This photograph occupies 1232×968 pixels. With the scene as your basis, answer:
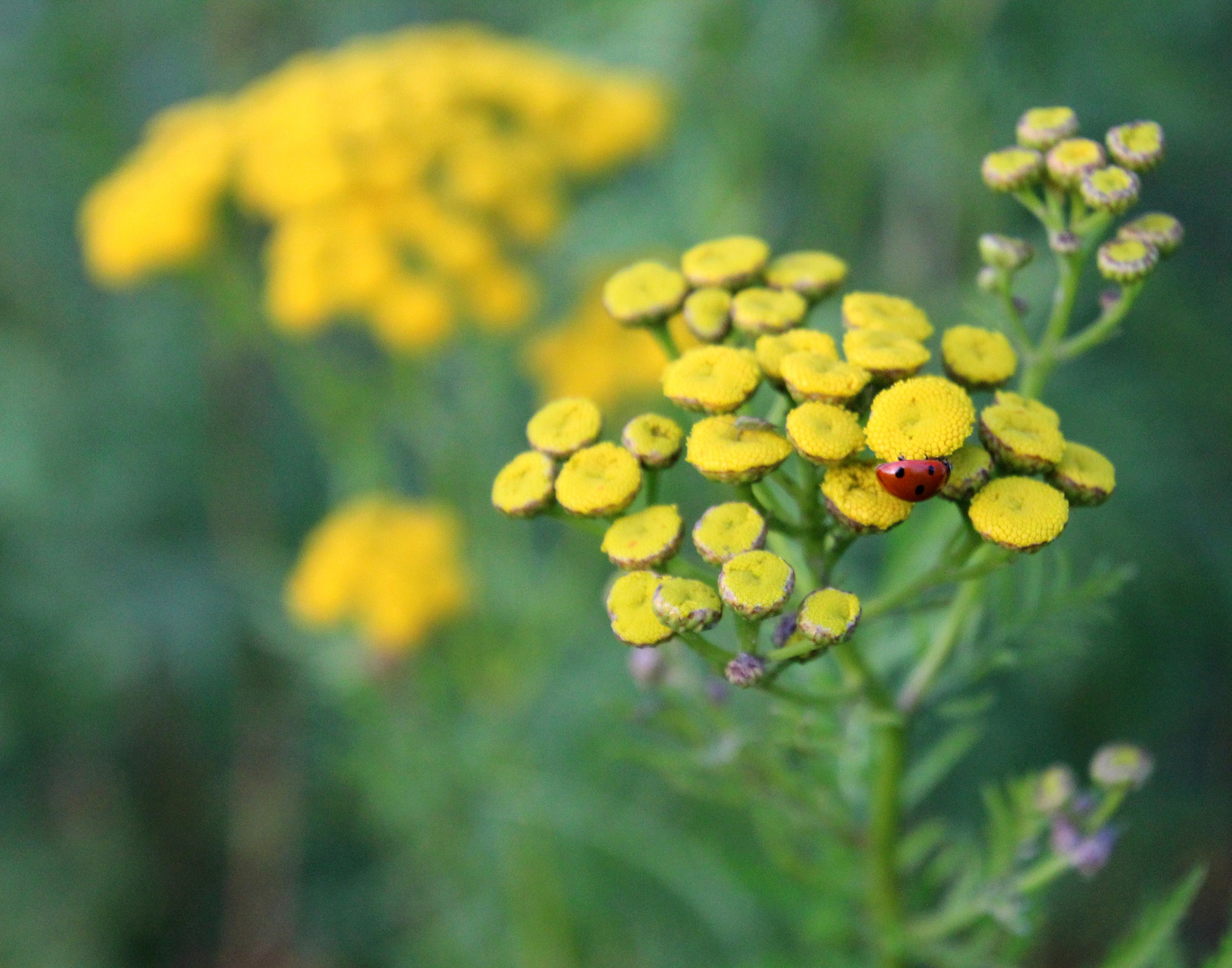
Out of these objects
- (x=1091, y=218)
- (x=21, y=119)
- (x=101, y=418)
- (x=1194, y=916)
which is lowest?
(x=1194, y=916)

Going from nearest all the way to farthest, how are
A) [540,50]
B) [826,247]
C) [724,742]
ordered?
[724,742], [826,247], [540,50]

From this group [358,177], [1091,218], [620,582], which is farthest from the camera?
[358,177]

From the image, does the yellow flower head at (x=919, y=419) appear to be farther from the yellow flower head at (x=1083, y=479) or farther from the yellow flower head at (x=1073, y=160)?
the yellow flower head at (x=1073, y=160)

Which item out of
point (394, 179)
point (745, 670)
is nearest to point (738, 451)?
point (745, 670)

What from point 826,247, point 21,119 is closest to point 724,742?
point 826,247

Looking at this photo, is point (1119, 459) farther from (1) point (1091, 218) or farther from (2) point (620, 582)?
(2) point (620, 582)

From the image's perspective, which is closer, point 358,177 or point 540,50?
point 358,177

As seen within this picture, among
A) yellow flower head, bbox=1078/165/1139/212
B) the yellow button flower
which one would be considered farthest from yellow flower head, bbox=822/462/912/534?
yellow flower head, bbox=1078/165/1139/212

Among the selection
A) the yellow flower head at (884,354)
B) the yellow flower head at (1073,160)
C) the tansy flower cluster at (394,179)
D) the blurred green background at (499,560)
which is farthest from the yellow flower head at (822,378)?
the tansy flower cluster at (394,179)
